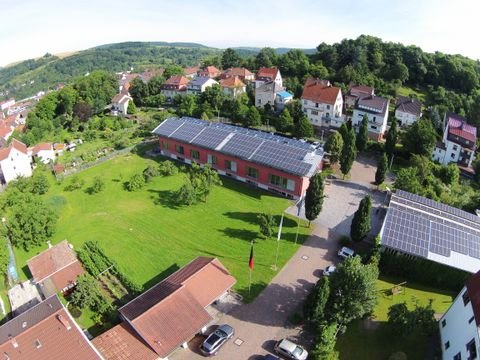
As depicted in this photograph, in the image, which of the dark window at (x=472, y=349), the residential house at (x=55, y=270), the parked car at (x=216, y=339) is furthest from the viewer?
the residential house at (x=55, y=270)

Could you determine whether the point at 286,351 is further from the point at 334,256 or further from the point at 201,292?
the point at 334,256

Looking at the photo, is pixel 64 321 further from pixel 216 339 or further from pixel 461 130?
pixel 461 130

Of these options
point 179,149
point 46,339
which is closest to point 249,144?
point 179,149

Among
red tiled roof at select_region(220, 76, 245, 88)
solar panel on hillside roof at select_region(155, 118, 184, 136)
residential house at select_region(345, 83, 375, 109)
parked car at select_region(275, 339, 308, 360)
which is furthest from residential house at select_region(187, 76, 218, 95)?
parked car at select_region(275, 339, 308, 360)

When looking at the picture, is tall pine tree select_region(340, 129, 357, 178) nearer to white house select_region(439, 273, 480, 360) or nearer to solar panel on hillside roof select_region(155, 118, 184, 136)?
white house select_region(439, 273, 480, 360)

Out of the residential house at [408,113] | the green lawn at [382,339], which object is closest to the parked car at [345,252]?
the green lawn at [382,339]

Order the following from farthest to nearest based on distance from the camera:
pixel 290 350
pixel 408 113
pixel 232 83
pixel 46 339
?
pixel 232 83 → pixel 408 113 → pixel 290 350 → pixel 46 339

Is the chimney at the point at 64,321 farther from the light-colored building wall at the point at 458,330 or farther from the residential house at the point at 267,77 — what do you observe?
the residential house at the point at 267,77
